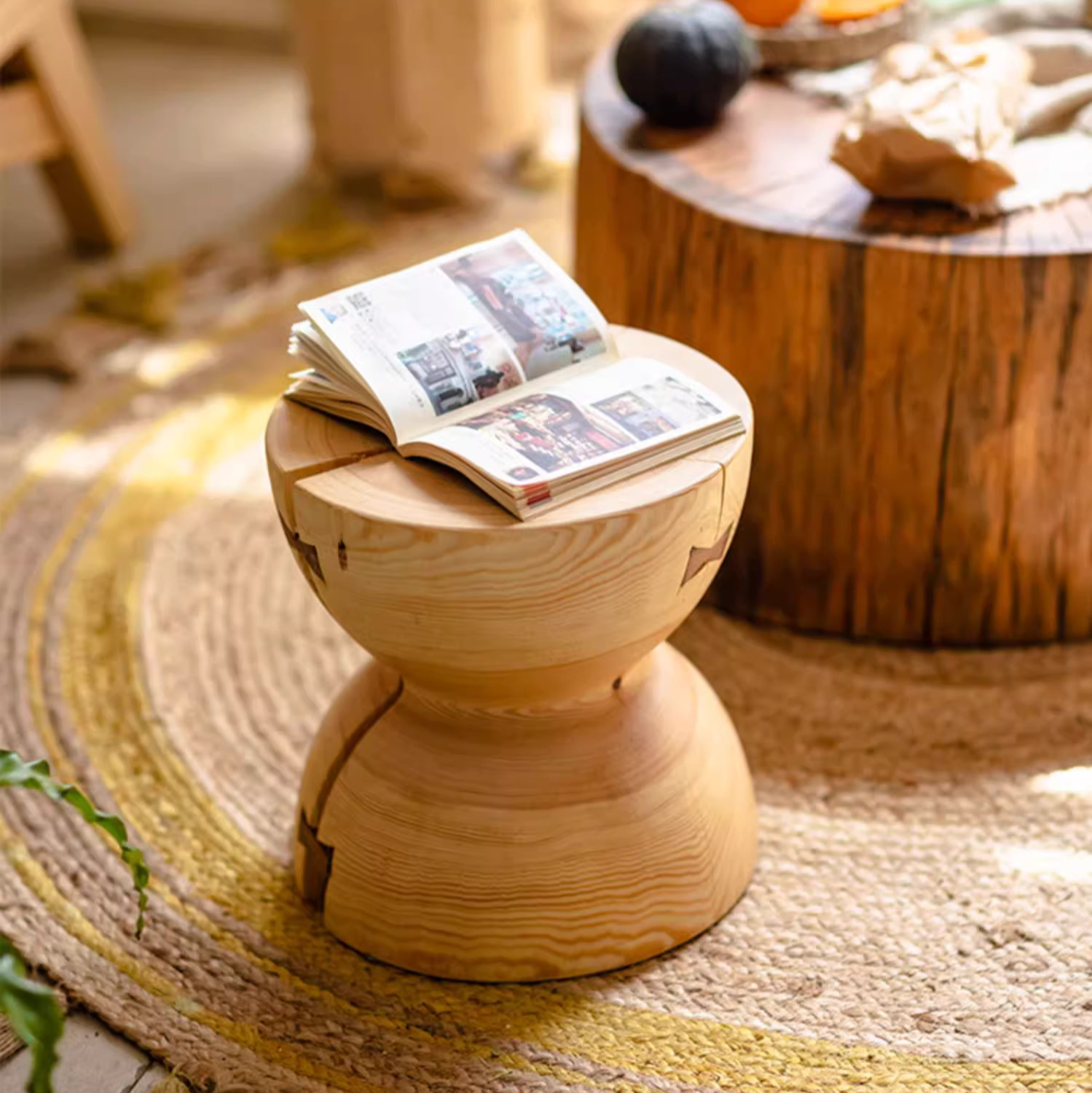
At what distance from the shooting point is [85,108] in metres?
2.31

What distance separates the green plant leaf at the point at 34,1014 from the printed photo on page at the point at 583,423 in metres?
0.43

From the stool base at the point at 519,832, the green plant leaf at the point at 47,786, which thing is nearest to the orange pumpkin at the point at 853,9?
the stool base at the point at 519,832

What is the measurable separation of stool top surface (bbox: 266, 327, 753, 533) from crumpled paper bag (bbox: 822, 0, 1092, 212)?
0.39 meters

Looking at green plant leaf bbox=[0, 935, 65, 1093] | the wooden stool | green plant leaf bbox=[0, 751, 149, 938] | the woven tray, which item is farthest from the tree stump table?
the wooden stool

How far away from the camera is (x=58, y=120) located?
227 centimetres

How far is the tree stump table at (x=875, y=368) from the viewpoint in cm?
134

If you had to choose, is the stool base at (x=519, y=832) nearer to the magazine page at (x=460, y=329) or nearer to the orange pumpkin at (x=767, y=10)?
the magazine page at (x=460, y=329)

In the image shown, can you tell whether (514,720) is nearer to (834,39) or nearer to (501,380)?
(501,380)

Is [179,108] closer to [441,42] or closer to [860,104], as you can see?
[441,42]

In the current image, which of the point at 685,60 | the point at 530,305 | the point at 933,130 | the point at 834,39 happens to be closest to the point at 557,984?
the point at 530,305

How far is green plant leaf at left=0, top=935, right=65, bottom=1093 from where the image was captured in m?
0.80

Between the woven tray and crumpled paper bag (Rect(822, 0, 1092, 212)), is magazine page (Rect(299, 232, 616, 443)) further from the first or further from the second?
the woven tray

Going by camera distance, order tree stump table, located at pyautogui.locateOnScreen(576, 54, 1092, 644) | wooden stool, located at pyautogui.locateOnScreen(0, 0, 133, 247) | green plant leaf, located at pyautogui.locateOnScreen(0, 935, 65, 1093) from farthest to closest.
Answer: wooden stool, located at pyautogui.locateOnScreen(0, 0, 133, 247) < tree stump table, located at pyautogui.locateOnScreen(576, 54, 1092, 644) < green plant leaf, located at pyautogui.locateOnScreen(0, 935, 65, 1093)

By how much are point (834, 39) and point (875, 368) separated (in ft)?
1.77
